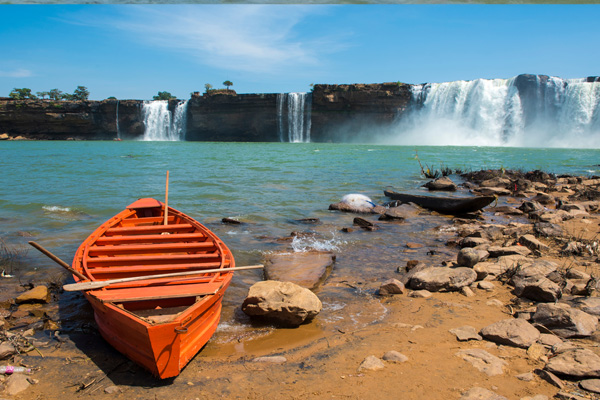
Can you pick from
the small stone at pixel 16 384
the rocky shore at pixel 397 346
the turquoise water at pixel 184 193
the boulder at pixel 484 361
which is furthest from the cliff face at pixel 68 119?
the boulder at pixel 484 361

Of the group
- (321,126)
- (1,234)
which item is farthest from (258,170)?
(321,126)

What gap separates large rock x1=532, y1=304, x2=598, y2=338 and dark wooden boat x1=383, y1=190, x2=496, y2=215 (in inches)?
217

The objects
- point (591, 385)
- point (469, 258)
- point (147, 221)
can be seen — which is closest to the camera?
point (591, 385)

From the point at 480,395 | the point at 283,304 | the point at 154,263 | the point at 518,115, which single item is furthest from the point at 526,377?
the point at 518,115

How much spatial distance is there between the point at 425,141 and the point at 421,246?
2131 inches

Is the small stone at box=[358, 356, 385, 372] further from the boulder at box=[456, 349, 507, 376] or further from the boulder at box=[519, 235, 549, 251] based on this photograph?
the boulder at box=[519, 235, 549, 251]

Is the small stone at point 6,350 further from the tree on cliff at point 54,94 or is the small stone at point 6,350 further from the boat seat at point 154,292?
the tree on cliff at point 54,94

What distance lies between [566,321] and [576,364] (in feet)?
2.15

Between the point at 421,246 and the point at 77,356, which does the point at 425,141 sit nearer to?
the point at 421,246

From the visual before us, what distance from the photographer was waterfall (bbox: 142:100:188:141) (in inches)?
2475

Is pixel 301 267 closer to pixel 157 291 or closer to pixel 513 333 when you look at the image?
pixel 157 291

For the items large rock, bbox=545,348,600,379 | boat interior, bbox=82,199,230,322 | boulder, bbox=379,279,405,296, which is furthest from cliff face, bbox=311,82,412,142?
large rock, bbox=545,348,600,379

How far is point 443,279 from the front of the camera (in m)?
4.61

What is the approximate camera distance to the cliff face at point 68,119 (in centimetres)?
6162
